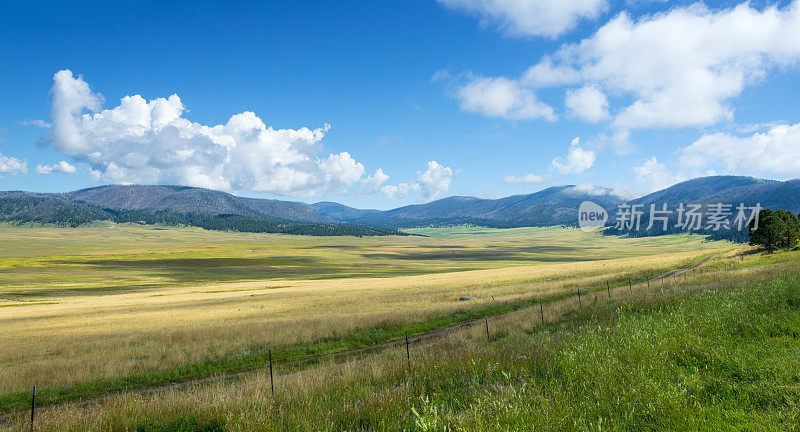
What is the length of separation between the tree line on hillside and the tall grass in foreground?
2643 inches

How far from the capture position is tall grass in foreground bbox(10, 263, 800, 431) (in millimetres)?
5422

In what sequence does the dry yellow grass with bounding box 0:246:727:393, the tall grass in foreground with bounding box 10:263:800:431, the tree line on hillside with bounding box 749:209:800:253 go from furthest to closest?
the tree line on hillside with bounding box 749:209:800:253 < the dry yellow grass with bounding box 0:246:727:393 < the tall grass in foreground with bounding box 10:263:800:431

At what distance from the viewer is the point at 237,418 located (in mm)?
6898

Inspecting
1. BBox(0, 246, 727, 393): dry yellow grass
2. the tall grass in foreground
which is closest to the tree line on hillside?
BBox(0, 246, 727, 393): dry yellow grass

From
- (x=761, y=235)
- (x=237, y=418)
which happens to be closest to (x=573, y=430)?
(x=237, y=418)

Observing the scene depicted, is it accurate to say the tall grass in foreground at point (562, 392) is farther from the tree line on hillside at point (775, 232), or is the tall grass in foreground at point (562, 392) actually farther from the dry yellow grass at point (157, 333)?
the tree line on hillside at point (775, 232)

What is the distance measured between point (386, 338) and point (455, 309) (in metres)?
8.98

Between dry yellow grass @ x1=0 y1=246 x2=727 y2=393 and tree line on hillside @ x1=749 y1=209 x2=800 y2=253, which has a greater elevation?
tree line on hillside @ x1=749 y1=209 x2=800 y2=253

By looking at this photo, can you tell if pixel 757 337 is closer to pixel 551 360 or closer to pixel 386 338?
pixel 551 360

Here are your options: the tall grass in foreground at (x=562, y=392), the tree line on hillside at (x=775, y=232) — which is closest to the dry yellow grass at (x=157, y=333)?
the tall grass in foreground at (x=562, y=392)

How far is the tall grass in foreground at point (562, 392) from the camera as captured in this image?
5422 millimetres

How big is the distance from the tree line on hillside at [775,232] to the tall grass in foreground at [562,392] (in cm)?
6714

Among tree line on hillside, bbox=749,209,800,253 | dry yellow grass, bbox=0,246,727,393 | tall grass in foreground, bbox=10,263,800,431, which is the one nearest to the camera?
tall grass in foreground, bbox=10,263,800,431

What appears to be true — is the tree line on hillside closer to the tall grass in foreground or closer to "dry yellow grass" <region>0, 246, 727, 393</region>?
"dry yellow grass" <region>0, 246, 727, 393</region>
